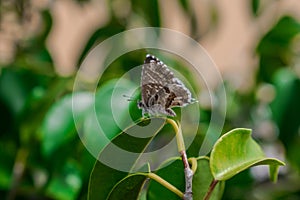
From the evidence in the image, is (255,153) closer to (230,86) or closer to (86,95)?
(86,95)

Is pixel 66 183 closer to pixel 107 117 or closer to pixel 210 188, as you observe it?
pixel 107 117

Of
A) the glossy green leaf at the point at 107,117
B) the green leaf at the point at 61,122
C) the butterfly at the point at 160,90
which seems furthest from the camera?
the green leaf at the point at 61,122

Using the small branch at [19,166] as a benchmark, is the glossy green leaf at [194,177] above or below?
above

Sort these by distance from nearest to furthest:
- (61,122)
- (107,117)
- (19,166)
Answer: (107,117) < (61,122) < (19,166)

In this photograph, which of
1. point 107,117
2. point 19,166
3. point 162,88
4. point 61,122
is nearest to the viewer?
point 162,88

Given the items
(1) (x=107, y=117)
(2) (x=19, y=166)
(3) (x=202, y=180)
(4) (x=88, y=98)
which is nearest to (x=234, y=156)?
(3) (x=202, y=180)

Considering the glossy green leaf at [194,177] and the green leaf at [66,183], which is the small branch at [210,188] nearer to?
the glossy green leaf at [194,177]

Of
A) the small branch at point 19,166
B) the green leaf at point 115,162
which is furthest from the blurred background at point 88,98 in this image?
the green leaf at point 115,162
